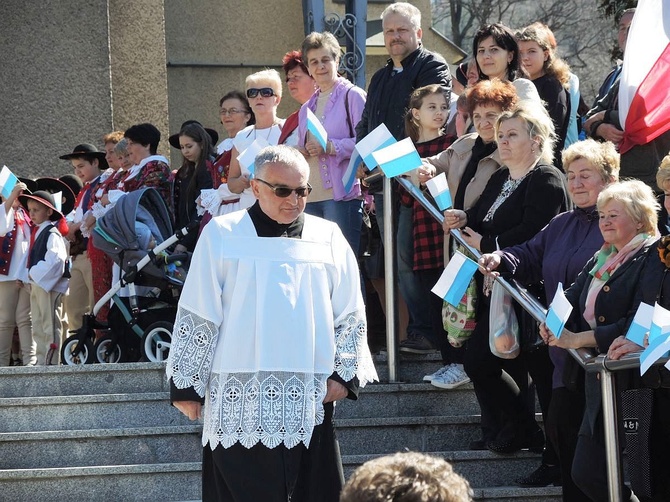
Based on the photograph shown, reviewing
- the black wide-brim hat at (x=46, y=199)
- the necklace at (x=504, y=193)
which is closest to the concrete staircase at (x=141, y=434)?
the necklace at (x=504, y=193)

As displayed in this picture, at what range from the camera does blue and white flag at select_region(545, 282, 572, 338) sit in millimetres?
5605

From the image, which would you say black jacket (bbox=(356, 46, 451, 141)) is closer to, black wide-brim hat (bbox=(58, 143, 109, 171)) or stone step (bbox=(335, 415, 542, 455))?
stone step (bbox=(335, 415, 542, 455))

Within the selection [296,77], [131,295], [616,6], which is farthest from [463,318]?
[616,6]

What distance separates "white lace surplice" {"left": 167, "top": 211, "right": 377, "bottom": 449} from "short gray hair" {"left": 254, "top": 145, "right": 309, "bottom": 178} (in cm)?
25

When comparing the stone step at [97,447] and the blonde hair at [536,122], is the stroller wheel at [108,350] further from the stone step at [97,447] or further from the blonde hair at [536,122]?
the blonde hair at [536,122]

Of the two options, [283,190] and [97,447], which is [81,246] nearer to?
[97,447]

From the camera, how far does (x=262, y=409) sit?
17.9 feet

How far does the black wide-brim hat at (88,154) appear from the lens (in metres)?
11.6

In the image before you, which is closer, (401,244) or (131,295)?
(401,244)

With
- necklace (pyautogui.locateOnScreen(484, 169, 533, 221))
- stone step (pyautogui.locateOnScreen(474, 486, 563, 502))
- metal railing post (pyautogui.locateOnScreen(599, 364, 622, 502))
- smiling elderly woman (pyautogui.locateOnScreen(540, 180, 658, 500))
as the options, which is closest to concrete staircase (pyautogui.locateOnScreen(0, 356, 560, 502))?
stone step (pyautogui.locateOnScreen(474, 486, 563, 502))

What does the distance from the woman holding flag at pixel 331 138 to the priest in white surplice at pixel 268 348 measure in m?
2.60

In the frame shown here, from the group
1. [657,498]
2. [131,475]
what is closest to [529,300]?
[657,498]

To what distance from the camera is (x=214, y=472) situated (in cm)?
555

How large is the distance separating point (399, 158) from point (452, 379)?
132 cm
